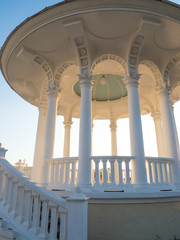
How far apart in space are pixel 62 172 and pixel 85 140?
168cm

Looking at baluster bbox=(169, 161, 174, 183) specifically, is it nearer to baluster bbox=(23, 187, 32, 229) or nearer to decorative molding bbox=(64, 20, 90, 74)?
decorative molding bbox=(64, 20, 90, 74)

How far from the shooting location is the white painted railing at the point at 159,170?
21.6 ft

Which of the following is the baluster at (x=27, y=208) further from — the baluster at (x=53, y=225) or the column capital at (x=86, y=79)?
the column capital at (x=86, y=79)

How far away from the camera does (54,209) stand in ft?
12.0

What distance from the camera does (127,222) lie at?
215 inches

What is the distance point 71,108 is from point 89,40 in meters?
7.85

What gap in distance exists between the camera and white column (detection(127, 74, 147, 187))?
6.23m

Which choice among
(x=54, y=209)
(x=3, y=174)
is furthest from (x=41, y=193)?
(x=3, y=174)

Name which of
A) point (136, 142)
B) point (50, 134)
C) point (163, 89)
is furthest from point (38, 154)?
point (163, 89)

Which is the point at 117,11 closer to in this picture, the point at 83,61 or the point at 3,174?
the point at 83,61

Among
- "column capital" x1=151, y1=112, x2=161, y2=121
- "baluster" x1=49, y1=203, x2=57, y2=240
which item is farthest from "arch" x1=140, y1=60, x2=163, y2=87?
"baluster" x1=49, y1=203, x2=57, y2=240

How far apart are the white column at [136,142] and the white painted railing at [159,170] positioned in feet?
1.38

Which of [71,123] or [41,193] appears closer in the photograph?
[41,193]

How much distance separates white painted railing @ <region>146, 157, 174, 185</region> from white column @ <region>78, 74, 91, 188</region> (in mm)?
2335
